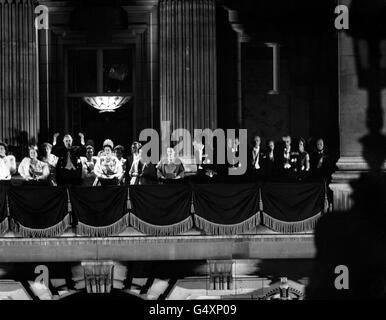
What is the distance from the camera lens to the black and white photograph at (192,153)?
1205 inches

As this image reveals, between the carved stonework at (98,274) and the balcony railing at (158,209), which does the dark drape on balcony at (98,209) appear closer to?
the balcony railing at (158,209)

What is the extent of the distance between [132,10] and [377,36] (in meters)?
8.25

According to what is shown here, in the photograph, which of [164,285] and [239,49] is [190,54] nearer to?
[239,49]

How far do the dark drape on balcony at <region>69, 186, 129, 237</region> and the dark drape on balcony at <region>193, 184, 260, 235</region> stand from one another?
75.8 inches

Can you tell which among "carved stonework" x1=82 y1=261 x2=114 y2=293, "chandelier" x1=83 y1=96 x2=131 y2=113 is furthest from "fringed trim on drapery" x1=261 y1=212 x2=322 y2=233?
"chandelier" x1=83 y1=96 x2=131 y2=113

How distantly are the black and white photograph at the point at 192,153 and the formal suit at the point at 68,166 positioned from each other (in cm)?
5

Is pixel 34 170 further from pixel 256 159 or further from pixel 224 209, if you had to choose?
pixel 256 159

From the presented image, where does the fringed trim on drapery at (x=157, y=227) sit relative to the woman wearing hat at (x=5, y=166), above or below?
below

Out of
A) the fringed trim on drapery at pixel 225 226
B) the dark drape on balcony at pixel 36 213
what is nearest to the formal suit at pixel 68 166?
the dark drape on balcony at pixel 36 213

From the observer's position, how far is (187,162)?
35.4 metres

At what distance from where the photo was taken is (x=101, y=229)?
30.6 m

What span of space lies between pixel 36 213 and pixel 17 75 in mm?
7346
